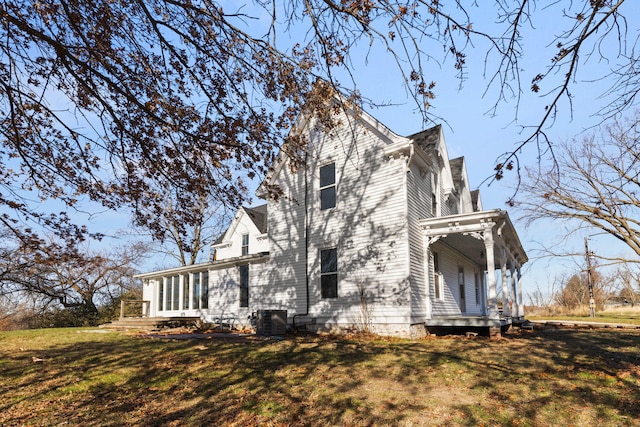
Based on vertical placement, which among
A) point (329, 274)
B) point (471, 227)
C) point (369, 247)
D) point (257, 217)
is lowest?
point (329, 274)

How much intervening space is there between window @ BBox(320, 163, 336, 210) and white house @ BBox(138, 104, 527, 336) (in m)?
0.04

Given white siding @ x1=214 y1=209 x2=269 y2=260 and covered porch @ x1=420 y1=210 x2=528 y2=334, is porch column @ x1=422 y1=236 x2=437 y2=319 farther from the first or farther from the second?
white siding @ x1=214 y1=209 x2=269 y2=260

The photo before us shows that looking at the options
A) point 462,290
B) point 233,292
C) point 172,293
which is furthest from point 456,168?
point 172,293

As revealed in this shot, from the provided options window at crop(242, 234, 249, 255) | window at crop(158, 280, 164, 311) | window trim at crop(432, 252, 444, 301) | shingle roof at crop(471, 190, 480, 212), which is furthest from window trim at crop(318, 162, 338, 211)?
window at crop(158, 280, 164, 311)

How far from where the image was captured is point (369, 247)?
14.2 m

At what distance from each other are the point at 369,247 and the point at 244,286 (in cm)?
678

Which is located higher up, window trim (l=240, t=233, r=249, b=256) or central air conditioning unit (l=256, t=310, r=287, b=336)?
window trim (l=240, t=233, r=249, b=256)

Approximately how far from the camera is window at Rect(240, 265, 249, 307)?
18156 millimetres

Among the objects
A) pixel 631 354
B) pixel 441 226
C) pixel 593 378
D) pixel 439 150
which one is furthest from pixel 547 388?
pixel 439 150

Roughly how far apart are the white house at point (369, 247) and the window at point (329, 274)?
4 cm

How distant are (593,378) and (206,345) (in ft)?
28.8

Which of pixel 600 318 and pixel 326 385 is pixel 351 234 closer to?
pixel 326 385

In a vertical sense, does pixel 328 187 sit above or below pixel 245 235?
above

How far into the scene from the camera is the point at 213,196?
768 cm
